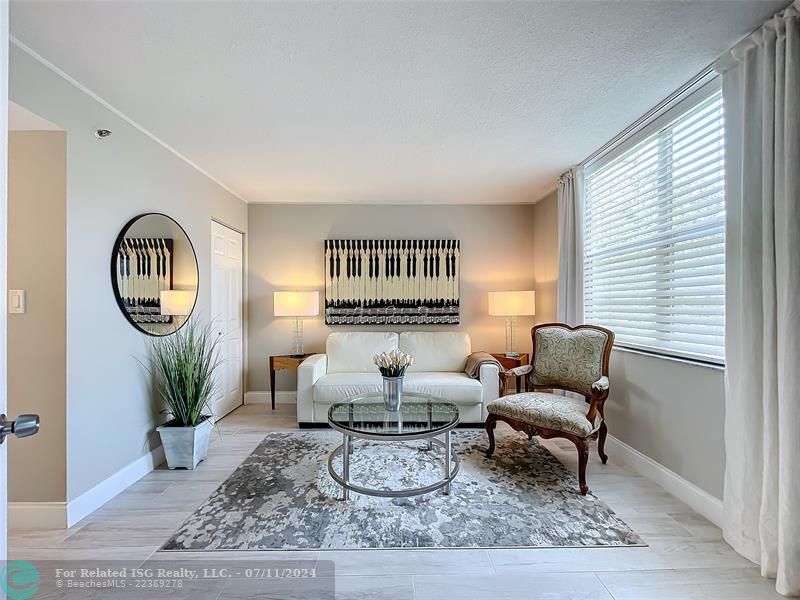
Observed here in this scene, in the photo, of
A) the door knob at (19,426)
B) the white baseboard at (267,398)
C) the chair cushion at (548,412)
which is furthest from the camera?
the white baseboard at (267,398)

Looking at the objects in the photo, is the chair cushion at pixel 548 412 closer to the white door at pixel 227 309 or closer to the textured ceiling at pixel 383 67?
the textured ceiling at pixel 383 67

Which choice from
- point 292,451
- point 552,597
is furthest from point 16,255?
point 552,597

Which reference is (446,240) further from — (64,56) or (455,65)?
(64,56)

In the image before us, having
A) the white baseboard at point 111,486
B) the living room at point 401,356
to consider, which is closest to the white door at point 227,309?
the living room at point 401,356

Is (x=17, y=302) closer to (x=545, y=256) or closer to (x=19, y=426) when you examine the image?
(x=19, y=426)

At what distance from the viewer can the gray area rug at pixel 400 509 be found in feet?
6.01

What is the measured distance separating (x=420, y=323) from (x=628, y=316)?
7.18ft

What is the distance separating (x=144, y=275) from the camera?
8.29 feet

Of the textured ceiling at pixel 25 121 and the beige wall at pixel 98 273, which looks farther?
the beige wall at pixel 98 273

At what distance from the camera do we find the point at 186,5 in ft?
4.89

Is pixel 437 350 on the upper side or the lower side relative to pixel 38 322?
lower

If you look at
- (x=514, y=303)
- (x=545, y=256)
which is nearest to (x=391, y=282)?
(x=514, y=303)

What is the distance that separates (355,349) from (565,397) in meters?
2.11

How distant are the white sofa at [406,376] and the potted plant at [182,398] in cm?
92
